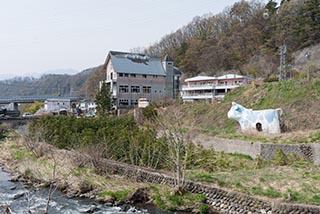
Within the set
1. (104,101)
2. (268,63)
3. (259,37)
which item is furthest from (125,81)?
(259,37)

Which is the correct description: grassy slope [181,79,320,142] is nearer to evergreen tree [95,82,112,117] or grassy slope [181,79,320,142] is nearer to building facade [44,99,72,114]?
evergreen tree [95,82,112,117]

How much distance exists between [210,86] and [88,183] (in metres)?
30.3

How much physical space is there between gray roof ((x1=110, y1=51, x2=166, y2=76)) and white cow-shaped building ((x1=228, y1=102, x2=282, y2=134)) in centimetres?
2124

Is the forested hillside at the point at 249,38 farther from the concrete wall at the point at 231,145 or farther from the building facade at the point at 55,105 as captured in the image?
the concrete wall at the point at 231,145

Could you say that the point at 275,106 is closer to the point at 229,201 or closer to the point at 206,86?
the point at 229,201

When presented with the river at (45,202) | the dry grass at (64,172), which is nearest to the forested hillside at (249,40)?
the dry grass at (64,172)

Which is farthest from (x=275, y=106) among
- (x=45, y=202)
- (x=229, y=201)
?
(x=45, y=202)

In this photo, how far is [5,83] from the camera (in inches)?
4830

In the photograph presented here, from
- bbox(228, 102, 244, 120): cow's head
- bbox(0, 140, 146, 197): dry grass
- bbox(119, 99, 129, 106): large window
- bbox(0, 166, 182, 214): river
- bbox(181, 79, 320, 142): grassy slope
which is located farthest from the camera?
bbox(119, 99, 129, 106): large window

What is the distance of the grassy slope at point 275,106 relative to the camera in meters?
20.0

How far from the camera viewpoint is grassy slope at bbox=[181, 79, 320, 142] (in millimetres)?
19953

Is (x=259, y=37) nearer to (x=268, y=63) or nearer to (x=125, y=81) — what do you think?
(x=268, y=63)

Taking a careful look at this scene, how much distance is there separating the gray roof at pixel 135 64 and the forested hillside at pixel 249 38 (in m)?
10.9

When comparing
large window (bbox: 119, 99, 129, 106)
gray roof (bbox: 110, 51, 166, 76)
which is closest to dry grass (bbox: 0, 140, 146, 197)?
large window (bbox: 119, 99, 129, 106)
